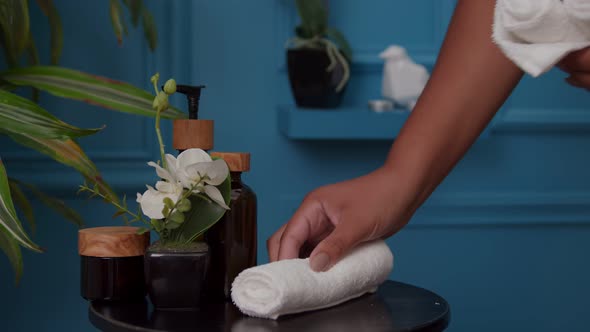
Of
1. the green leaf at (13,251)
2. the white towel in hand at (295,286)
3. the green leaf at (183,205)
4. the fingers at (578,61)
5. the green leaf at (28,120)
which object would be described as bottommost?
the green leaf at (13,251)

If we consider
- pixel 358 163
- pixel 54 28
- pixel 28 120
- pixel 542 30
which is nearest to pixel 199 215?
pixel 28 120

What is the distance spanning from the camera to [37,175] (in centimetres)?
178

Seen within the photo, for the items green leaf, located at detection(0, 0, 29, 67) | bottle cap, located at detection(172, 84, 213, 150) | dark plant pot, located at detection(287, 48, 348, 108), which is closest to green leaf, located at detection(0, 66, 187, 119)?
green leaf, located at detection(0, 0, 29, 67)

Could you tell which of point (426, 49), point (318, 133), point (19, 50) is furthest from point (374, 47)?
point (19, 50)

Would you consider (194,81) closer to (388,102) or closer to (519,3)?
(388,102)

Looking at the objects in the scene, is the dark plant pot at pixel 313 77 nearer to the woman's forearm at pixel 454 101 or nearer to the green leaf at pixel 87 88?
the green leaf at pixel 87 88

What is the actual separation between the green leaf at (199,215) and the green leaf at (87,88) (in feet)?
1.15

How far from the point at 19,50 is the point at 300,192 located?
0.76 meters

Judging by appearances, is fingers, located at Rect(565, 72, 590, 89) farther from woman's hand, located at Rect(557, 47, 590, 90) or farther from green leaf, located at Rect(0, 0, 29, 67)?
green leaf, located at Rect(0, 0, 29, 67)

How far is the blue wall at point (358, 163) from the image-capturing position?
1.81 metres

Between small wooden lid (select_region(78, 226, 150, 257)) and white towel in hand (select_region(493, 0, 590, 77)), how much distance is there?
47 cm

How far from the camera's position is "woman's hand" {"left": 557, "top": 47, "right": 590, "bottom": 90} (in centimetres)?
78

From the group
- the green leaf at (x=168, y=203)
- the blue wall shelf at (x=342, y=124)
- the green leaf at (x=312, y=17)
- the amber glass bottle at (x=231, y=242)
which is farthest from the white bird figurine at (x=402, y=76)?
the green leaf at (x=168, y=203)

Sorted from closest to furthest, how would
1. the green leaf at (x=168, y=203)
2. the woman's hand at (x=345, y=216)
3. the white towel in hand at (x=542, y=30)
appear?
1. the white towel in hand at (x=542, y=30)
2. the green leaf at (x=168, y=203)
3. the woman's hand at (x=345, y=216)
